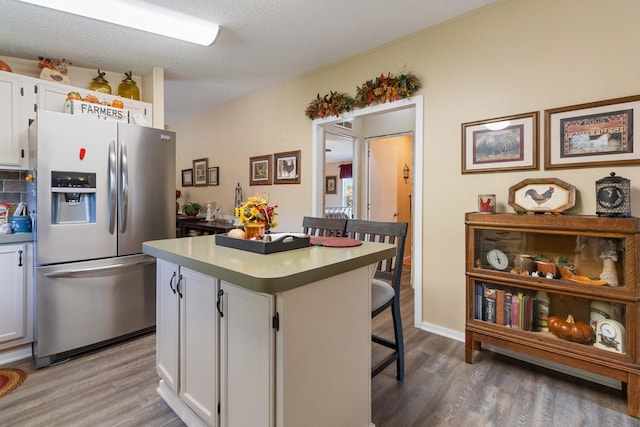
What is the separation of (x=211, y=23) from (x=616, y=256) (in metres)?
3.25

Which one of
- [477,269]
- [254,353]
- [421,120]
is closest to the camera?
[254,353]

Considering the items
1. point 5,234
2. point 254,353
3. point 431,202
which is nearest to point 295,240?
point 254,353

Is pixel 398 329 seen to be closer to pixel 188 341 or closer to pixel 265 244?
pixel 265 244

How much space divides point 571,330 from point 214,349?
80.5 inches

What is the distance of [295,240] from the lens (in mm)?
1553

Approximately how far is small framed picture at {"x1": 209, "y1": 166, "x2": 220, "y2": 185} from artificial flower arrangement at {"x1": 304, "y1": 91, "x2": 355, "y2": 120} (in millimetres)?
2128

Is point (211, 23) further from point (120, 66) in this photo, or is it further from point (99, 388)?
point (99, 388)

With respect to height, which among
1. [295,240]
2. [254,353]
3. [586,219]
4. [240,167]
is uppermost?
[240,167]

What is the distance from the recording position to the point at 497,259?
2150mm

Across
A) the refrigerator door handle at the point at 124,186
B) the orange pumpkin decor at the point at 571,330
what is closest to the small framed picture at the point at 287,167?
the refrigerator door handle at the point at 124,186

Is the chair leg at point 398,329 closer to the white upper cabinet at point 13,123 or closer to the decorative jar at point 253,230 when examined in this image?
the decorative jar at point 253,230

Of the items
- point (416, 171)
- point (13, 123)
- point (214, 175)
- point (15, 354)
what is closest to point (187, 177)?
point (214, 175)

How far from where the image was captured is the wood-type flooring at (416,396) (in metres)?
1.63

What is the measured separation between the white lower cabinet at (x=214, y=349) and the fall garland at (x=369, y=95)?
2314 millimetres
